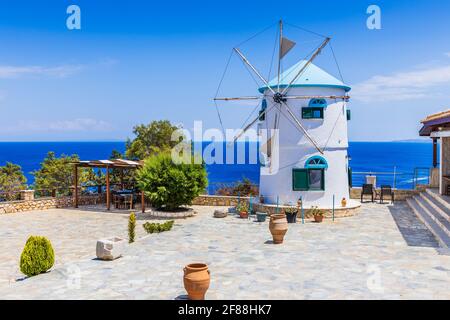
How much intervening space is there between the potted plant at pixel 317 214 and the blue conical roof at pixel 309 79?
18.7 feet

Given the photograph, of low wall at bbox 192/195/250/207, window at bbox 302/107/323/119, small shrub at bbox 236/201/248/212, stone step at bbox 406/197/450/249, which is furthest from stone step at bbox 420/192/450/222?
low wall at bbox 192/195/250/207

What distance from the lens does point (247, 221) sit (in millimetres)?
19328

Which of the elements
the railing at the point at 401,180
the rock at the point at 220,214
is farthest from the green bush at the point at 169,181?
the railing at the point at 401,180

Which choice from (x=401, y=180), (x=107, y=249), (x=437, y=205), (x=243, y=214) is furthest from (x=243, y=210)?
(x=401, y=180)

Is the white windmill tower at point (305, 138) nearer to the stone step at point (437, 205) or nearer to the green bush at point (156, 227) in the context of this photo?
the stone step at point (437, 205)

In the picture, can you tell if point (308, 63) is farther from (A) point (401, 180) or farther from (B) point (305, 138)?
(A) point (401, 180)

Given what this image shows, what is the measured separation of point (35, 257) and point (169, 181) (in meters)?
10.1

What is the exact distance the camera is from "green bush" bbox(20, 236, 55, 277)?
431 inches

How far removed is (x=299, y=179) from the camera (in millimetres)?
20188

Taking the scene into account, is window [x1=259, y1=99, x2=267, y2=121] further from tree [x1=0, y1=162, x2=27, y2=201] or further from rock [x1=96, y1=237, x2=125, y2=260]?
tree [x1=0, y1=162, x2=27, y2=201]

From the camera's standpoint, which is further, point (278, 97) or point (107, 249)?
point (278, 97)

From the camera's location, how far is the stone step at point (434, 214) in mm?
15040

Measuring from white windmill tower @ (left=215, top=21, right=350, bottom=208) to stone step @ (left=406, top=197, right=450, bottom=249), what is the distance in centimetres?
355
